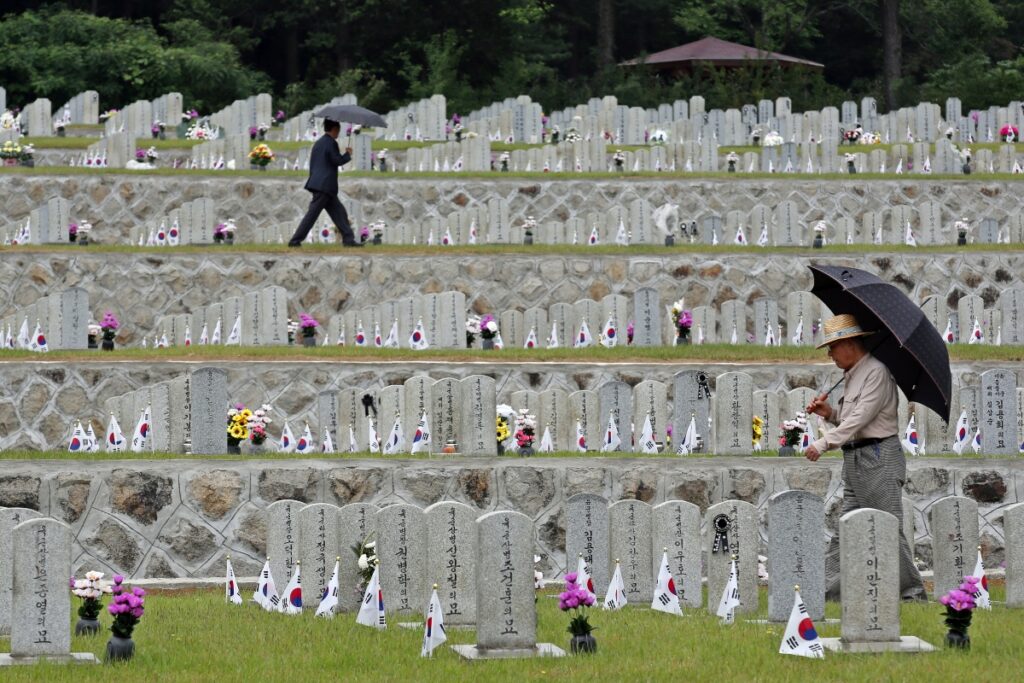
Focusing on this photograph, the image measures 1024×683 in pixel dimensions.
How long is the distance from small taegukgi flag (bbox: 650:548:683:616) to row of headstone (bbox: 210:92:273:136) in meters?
23.1

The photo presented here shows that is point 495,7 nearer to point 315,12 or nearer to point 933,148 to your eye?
point 315,12

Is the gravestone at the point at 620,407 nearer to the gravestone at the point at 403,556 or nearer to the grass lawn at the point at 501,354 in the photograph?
the grass lawn at the point at 501,354

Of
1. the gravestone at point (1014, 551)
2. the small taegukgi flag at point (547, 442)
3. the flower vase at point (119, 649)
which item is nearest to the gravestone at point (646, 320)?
the small taegukgi flag at point (547, 442)

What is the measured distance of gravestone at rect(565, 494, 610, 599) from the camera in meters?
12.2

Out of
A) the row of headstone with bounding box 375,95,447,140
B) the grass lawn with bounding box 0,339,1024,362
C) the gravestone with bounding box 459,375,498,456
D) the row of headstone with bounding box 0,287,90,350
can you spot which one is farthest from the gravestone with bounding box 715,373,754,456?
the row of headstone with bounding box 375,95,447,140

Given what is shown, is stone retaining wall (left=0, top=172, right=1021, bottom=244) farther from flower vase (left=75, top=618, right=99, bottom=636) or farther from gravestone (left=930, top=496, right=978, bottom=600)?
flower vase (left=75, top=618, right=99, bottom=636)

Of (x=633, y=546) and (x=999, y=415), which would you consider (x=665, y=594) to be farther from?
(x=999, y=415)

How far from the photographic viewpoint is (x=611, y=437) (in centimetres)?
1636

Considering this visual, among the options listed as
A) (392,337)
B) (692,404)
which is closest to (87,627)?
(692,404)

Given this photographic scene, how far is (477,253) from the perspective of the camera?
23453 mm

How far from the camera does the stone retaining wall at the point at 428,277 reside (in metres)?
22.9

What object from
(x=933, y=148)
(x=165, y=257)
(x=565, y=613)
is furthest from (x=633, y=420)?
(x=933, y=148)

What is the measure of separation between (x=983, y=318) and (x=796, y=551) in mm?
10630

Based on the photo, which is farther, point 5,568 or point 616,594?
point 616,594
